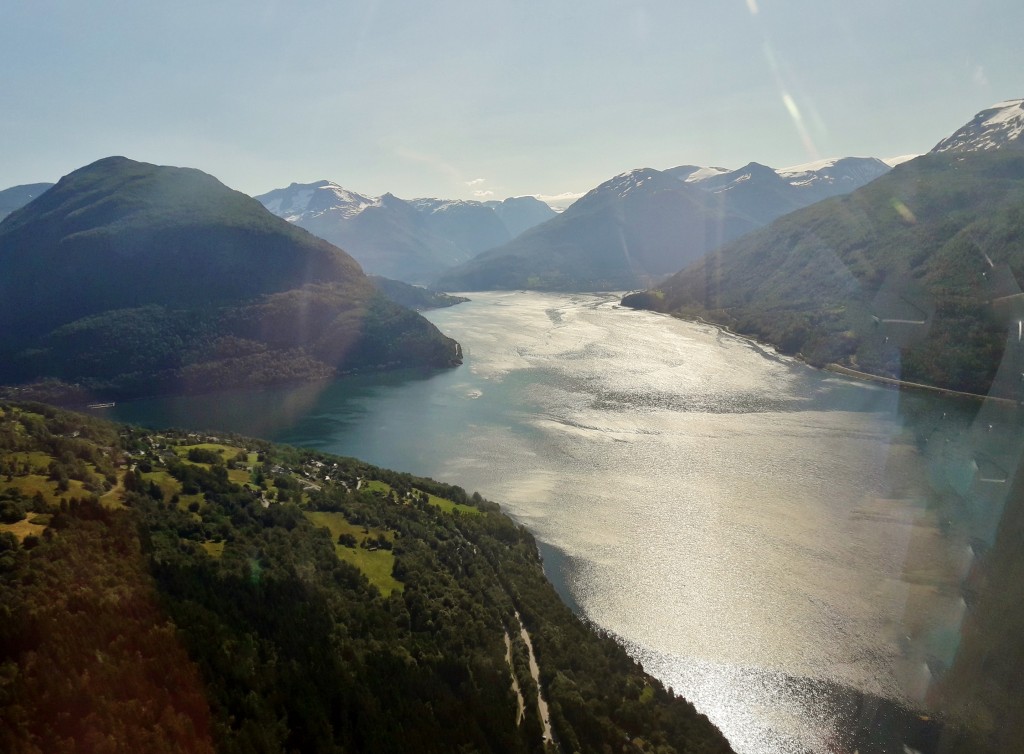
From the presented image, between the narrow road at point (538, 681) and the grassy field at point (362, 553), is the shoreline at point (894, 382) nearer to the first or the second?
the narrow road at point (538, 681)

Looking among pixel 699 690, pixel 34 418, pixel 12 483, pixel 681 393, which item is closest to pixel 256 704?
pixel 12 483

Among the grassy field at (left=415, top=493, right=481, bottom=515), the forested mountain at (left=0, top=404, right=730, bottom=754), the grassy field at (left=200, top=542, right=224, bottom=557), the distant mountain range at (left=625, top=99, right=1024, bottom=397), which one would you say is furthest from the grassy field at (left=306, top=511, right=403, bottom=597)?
the distant mountain range at (left=625, top=99, right=1024, bottom=397)

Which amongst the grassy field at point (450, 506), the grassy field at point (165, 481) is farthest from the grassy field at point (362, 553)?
the grassy field at point (165, 481)

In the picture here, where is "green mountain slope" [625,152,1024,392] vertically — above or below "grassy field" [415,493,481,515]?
above

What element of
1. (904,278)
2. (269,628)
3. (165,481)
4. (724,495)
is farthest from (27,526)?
(904,278)

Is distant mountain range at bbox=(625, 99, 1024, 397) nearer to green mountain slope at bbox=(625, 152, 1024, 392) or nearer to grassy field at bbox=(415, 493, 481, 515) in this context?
green mountain slope at bbox=(625, 152, 1024, 392)
